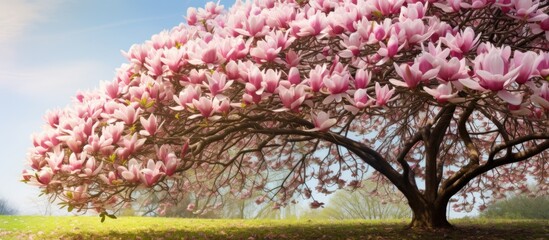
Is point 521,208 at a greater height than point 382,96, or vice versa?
point 521,208

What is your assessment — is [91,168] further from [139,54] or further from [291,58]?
[291,58]

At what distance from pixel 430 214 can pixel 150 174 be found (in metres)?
5.31

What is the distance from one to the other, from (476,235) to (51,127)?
6.15 m

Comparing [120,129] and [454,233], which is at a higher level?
[120,129]

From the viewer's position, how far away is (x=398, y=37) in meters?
3.65

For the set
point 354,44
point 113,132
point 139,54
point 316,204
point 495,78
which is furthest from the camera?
point 316,204

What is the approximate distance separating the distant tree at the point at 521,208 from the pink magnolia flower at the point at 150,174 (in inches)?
526

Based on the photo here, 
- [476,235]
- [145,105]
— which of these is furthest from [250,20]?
[476,235]

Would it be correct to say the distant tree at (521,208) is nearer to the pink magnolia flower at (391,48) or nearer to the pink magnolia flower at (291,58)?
the pink magnolia flower at (291,58)

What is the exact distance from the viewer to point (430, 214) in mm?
7945

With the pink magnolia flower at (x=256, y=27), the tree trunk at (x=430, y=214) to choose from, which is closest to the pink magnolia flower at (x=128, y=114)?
the pink magnolia flower at (x=256, y=27)

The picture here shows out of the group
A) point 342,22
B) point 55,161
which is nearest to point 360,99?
point 342,22

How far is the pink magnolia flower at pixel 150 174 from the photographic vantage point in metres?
3.98

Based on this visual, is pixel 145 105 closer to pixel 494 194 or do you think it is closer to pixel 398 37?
pixel 398 37
